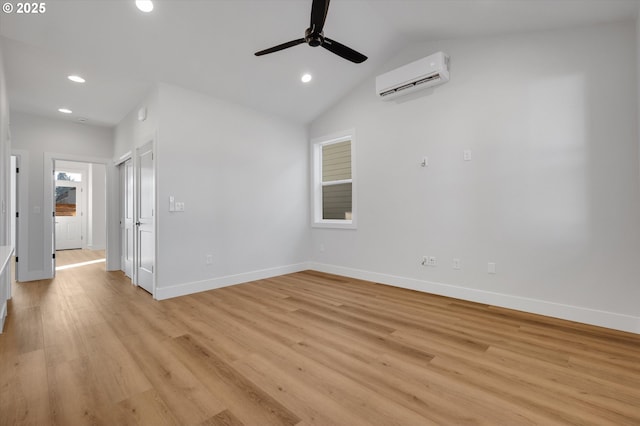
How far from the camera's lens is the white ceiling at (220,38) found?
107 inches

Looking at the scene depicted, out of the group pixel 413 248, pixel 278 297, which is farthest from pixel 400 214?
pixel 278 297

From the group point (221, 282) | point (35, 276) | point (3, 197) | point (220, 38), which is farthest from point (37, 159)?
point (220, 38)

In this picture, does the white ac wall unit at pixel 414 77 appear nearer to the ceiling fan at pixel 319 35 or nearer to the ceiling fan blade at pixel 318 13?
the ceiling fan at pixel 319 35

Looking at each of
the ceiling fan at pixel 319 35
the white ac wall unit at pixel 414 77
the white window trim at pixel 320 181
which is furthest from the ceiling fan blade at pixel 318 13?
the white window trim at pixel 320 181

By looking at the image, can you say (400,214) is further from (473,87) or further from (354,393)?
(354,393)

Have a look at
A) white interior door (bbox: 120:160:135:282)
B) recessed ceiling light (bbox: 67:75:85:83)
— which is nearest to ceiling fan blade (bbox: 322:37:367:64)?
recessed ceiling light (bbox: 67:75:85:83)

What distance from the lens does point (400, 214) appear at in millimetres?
4145

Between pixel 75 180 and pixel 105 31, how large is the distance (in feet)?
27.9

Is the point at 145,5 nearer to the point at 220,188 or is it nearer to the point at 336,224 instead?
the point at 220,188

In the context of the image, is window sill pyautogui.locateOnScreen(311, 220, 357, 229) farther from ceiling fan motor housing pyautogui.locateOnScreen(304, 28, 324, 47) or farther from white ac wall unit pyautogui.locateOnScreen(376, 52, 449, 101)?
ceiling fan motor housing pyautogui.locateOnScreen(304, 28, 324, 47)

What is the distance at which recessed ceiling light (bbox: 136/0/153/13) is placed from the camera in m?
2.63

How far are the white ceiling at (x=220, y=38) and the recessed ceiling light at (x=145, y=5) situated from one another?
2.2 inches

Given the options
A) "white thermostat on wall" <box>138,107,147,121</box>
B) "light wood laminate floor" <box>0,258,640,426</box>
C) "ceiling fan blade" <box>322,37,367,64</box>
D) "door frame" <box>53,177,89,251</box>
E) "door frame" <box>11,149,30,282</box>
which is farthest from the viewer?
"door frame" <box>53,177,89,251</box>

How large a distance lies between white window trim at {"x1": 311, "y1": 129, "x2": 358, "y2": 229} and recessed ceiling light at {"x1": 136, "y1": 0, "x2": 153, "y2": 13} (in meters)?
3.04
